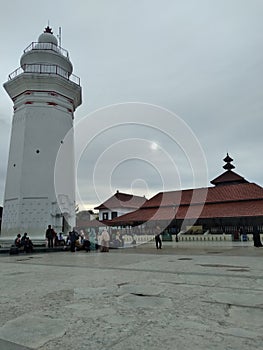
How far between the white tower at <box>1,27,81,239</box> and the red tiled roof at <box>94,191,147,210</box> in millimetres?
27215

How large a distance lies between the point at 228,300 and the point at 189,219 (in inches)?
883

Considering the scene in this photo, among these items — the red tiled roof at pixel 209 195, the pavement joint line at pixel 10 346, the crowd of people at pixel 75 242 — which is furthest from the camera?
the red tiled roof at pixel 209 195

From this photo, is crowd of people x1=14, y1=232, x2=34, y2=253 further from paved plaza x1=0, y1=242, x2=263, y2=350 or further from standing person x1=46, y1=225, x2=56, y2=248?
paved plaza x1=0, y1=242, x2=263, y2=350

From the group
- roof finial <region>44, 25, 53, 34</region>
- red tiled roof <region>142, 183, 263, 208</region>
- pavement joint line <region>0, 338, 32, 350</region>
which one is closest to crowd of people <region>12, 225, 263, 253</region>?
red tiled roof <region>142, 183, 263, 208</region>

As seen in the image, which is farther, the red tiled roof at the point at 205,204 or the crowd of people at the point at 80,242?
the red tiled roof at the point at 205,204

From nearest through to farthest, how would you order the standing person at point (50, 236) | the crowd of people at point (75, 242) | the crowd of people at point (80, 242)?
the crowd of people at point (75, 242), the crowd of people at point (80, 242), the standing person at point (50, 236)

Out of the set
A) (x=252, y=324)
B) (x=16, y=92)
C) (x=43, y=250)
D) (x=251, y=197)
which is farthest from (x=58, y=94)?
(x=252, y=324)

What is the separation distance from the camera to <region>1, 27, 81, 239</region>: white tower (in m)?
19.9

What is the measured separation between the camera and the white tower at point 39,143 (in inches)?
782

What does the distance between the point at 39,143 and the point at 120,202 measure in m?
30.2

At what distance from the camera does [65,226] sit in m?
21.3

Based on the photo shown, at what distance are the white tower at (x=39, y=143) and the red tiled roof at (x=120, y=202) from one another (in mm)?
27215

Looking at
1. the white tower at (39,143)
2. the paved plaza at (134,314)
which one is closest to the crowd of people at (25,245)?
the white tower at (39,143)

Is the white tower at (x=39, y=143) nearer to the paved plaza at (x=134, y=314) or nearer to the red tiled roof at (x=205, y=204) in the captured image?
the red tiled roof at (x=205, y=204)
